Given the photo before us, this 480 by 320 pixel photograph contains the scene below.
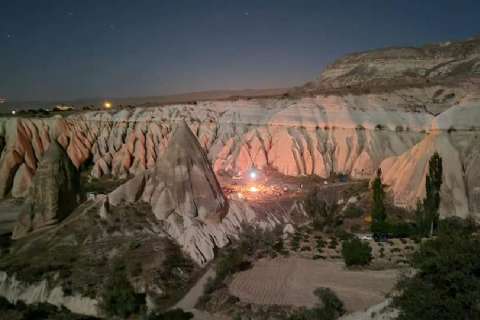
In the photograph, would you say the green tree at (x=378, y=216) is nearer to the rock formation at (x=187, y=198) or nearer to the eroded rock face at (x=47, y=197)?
the rock formation at (x=187, y=198)

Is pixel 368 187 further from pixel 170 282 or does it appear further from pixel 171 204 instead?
pixel 170 282

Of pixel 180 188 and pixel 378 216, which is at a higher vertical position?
pixel 180 188

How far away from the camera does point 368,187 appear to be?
25.6 metres

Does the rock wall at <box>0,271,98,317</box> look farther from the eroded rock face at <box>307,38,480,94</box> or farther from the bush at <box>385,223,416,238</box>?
the eroded rock face at <box>307,38,480,94</box>

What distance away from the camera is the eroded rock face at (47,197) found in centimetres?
1777

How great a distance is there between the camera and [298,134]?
120ft

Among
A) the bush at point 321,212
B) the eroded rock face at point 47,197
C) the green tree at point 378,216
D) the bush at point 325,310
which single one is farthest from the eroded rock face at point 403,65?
the bush at point 325,310

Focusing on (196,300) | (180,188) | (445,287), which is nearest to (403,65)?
(180,188)

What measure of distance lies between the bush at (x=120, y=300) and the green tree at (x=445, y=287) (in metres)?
7.72

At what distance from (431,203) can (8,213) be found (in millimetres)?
25240

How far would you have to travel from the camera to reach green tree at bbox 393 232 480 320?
832cm

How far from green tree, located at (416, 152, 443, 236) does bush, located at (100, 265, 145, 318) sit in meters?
13.1

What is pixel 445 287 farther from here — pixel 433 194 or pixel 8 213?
pixel 8 213

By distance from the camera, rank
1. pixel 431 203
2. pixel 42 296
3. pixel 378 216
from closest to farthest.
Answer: pixel 42 296, pixel 431 203, pixel 378 216
